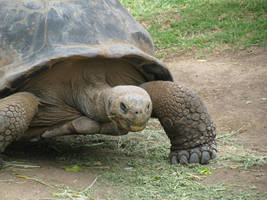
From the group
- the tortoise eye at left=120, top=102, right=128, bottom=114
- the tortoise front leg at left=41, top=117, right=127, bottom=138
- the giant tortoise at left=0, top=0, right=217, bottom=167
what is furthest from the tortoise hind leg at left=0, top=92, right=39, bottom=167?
the tortoise eye at left=120, top=102, right=128, bottom=114

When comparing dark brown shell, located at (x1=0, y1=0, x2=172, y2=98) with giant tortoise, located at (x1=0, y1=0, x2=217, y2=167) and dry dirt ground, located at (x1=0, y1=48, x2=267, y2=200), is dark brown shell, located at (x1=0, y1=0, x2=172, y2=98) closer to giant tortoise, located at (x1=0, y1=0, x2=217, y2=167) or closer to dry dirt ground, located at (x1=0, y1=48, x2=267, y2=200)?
giant tortoise, located at (x1=0, y1=0, x2=217, y2=167)

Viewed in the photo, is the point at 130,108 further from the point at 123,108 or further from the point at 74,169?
the point at 74,169

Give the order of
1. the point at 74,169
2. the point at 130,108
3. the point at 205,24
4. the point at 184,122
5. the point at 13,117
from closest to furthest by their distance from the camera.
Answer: the point at 130,108 → the point at 13,117 → the point at 74,169 → the point at 184,122 → the point at 205,24

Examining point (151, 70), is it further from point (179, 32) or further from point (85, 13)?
point (179, 32)

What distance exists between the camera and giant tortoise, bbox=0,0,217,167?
3.53m

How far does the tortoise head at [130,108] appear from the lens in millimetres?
3010

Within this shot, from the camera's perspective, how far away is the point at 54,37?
3.61 metres

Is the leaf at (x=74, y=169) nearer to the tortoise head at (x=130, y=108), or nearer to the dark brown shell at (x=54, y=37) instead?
the tortoise head at (x=130, y=108)

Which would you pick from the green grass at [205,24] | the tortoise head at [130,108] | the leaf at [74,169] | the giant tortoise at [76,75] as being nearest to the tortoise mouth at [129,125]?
the tortoise head at [130,108]

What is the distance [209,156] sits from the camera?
3.80 metres

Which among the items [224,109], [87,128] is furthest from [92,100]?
[224,109]

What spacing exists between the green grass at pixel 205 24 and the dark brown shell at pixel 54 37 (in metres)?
4.32

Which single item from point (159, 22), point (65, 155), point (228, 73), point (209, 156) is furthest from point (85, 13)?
point (159, 22)

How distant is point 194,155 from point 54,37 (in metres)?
1.45
